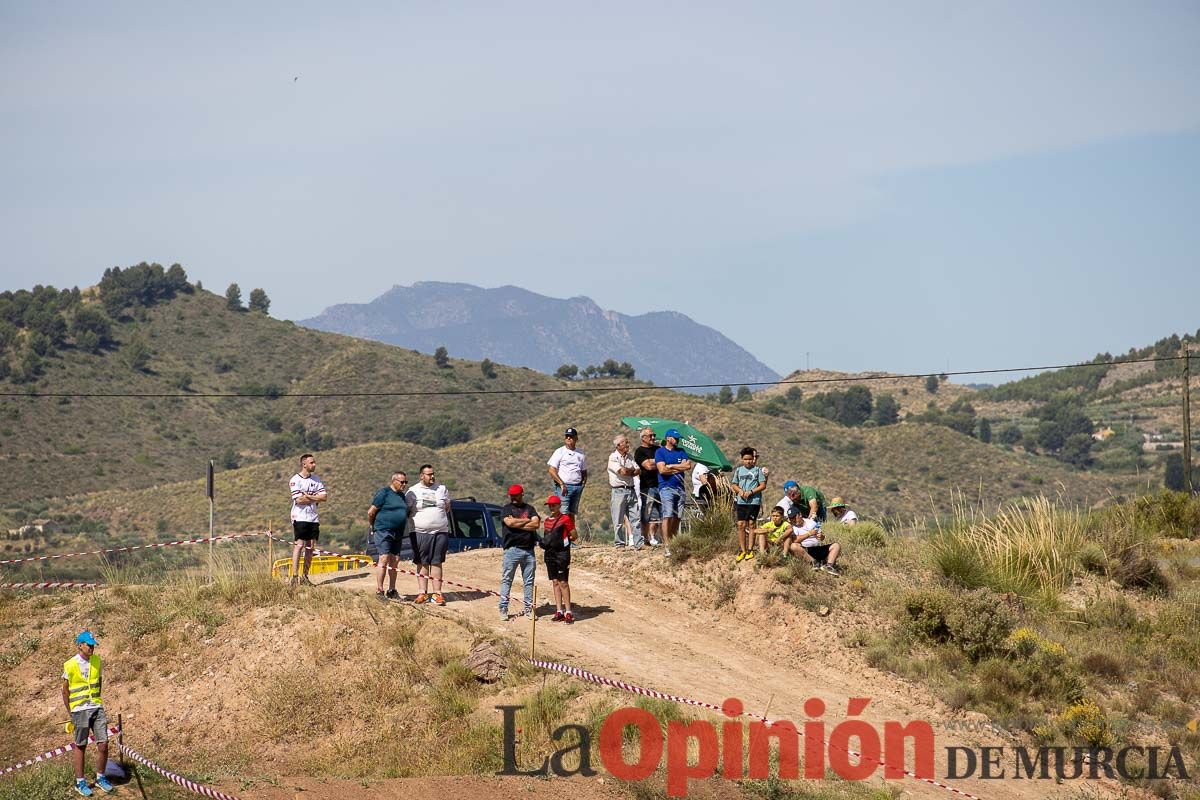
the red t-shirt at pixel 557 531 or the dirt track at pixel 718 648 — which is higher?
the red t-shirt at pixel 557 531

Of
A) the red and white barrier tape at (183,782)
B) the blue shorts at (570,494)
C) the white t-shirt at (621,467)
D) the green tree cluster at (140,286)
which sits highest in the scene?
the green tree cluster at (140,286)

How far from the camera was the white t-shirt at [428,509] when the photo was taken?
1712cm

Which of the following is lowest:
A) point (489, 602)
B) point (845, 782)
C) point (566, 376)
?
point (845, 782)

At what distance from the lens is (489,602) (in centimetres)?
1831

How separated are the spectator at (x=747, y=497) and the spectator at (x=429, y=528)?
4596mm

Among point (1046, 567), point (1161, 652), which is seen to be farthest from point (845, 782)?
point (1046, 567)

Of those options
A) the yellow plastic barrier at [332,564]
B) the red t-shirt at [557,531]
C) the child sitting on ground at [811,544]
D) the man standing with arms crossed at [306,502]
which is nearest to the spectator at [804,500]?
the child sitting on ground at [811,544]

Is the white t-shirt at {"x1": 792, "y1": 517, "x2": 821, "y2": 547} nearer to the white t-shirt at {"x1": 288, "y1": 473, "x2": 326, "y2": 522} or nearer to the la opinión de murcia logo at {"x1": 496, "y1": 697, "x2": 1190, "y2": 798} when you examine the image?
the la opinión de murcia logo at {"x1": 496, "y1": 697, "x2": 1190, "y2": 798}

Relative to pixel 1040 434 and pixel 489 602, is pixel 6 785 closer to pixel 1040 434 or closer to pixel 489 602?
pixel 489 602

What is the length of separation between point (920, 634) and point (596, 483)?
39.3 meters

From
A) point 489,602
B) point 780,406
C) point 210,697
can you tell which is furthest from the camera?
point 780,406

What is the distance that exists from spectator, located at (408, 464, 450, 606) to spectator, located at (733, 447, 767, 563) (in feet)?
15.1

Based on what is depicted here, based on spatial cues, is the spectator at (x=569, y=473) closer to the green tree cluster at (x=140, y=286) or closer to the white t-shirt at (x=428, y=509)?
the white t-shirt at (x=428, y=509)

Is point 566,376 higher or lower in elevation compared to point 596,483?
higher
